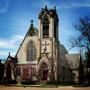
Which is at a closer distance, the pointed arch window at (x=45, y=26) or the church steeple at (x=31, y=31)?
the pointed arch window at (x=45, y=26)

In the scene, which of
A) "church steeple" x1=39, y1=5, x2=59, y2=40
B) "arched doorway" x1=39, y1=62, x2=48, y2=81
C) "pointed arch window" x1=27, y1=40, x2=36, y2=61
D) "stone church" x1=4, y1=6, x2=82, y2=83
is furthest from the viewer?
"pointed arch window" x1=27, y1=40, x2=36, y2=61

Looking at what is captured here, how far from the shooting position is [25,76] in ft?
200

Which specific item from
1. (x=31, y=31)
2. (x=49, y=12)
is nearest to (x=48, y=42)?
(x=31, y=31)

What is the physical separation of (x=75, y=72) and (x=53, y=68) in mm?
9400

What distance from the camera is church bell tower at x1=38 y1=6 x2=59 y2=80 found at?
59.3 metres

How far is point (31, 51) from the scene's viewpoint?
62.6 meters

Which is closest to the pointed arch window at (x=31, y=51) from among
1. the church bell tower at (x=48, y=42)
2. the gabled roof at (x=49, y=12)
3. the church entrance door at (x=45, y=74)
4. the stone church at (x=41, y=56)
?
the stone church at (x=41, y=56)

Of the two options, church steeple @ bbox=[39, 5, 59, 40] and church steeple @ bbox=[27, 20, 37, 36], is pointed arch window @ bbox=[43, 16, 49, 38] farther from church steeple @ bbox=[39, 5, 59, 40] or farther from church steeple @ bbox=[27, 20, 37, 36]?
church steeple @ bbox=[27, 20, 37, 36]

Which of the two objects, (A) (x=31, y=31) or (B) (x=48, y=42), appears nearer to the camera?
(B) (x=48, y=42)

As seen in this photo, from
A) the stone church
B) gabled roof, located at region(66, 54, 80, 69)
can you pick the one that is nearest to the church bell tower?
the stone church

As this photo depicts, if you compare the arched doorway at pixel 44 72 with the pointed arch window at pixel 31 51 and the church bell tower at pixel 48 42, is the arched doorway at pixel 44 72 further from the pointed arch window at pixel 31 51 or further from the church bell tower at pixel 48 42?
the pointed arch window at pixel 31 51

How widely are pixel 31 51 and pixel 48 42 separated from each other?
4.26 metres

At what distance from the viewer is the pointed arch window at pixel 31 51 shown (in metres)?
62.2

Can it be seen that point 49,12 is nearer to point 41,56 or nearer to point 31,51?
point 31,51
